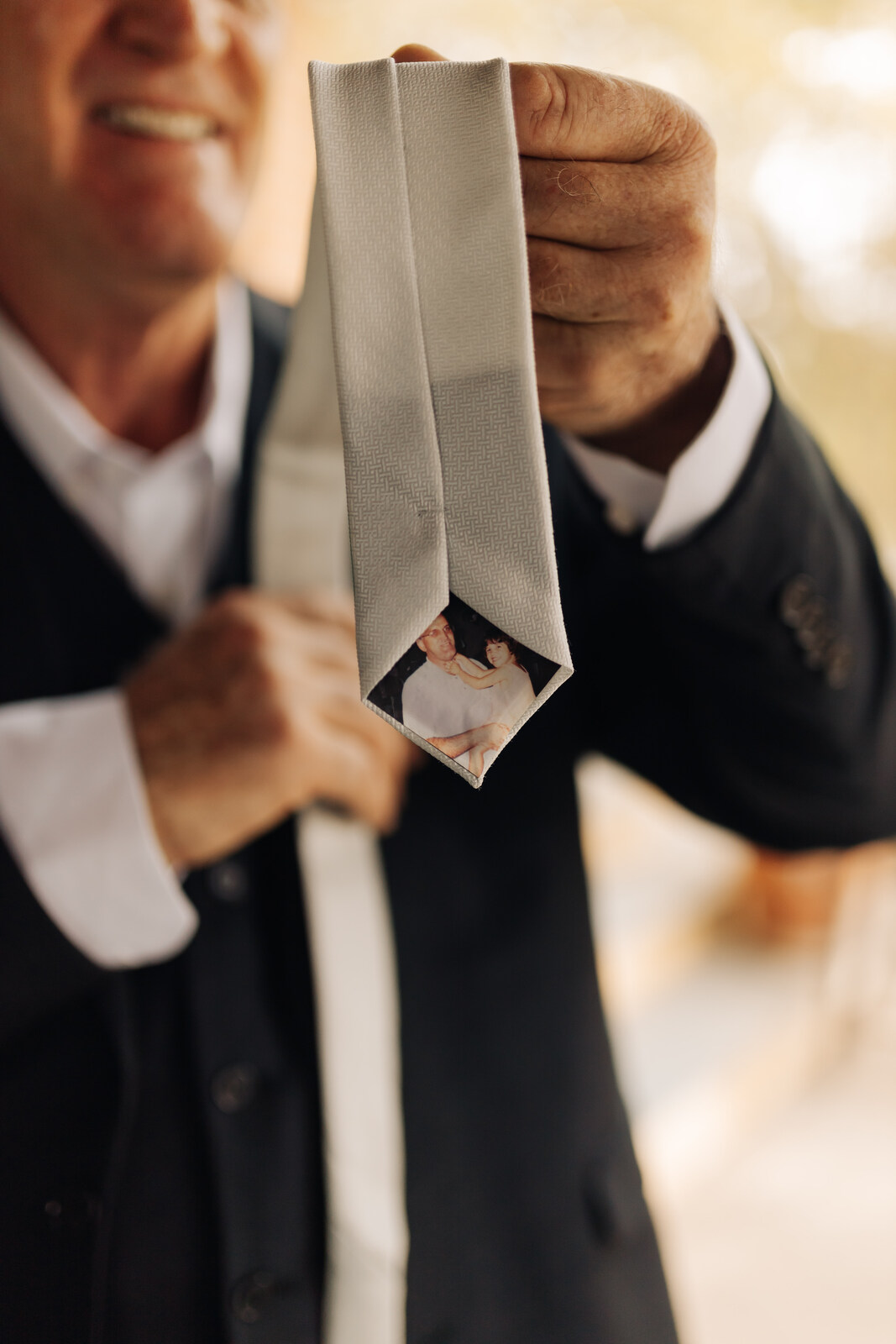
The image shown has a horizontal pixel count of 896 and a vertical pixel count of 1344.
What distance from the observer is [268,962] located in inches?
20.2

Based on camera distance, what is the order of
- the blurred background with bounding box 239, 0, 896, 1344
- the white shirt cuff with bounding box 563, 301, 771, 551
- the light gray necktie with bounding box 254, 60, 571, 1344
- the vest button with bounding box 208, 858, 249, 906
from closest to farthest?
the light gray necktie with bounding box 254, 60, 571, 1344 < the white shirt cuff with bounding box 563, 301, 771, 551 < the vest button with bounding box 208, 858, 249, 906 < the blurred background with bounding box 239, 0, 896, 1344

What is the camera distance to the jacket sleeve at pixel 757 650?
1.34ft

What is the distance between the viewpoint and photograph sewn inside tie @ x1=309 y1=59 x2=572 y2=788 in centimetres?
23

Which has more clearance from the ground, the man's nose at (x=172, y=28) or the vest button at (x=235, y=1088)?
the man's nose at (x=172, y=28)

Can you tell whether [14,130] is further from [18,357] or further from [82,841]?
[82,841]

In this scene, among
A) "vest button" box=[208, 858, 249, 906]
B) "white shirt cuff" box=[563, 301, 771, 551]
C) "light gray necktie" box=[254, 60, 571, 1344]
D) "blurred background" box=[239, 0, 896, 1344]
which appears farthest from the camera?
"blurred background" box=[239, 0, 896, 1344]

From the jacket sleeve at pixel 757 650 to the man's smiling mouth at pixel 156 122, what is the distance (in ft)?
0.72

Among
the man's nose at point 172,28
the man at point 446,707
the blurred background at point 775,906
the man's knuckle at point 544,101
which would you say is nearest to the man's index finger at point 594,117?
the man's knuckle at point 544,101

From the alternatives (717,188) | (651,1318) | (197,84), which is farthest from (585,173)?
(651,1318)

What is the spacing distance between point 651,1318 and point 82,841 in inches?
14.9

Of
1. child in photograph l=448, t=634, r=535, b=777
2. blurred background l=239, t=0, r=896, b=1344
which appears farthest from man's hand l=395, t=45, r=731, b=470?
blurred background l=239, t=0, r=896, b=1344

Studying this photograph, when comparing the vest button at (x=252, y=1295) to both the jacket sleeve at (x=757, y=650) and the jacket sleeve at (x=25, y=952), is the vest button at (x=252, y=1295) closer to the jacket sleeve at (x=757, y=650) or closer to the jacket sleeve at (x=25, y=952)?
the jacket sleeve at (x=25, y=952)

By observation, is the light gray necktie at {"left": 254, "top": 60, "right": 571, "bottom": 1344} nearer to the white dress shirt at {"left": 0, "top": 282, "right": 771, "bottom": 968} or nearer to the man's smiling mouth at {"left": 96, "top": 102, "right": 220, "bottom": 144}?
the white dress shirt at {"left": 0, "top": 282, "right": 771, "bottom": 968}

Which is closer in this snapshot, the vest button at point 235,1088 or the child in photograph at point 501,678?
the child in photograph at point 501,678
